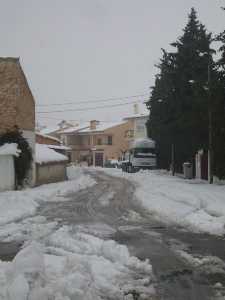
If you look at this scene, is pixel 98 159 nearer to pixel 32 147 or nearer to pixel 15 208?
pixel 32 147

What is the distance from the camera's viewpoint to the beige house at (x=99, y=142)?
84.6 m

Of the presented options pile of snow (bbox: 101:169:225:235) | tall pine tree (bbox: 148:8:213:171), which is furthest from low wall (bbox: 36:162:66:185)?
pile of snow (bbox: 101:169:225:235)

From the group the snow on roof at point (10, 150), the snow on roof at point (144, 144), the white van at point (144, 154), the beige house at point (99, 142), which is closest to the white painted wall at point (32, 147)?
the snow on roof at point (10, 150)

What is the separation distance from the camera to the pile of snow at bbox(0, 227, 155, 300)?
645 cm

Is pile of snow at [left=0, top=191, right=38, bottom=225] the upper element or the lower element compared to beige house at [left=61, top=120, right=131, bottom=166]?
lower

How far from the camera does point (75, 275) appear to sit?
24.4 feet

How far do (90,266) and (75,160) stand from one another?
82.9 metres

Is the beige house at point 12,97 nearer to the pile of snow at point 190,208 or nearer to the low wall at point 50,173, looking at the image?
the low wall at point 50,173

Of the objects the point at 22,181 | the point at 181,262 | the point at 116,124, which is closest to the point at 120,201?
the point at 22,181

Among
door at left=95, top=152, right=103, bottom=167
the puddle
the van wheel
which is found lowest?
the puddle

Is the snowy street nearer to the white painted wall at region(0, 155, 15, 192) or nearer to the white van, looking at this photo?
the white painted wall at region(0, 155, 15, 192)

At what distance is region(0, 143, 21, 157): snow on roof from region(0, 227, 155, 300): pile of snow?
706 inches

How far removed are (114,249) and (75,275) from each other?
2.51 m

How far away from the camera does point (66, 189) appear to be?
2878 cm
